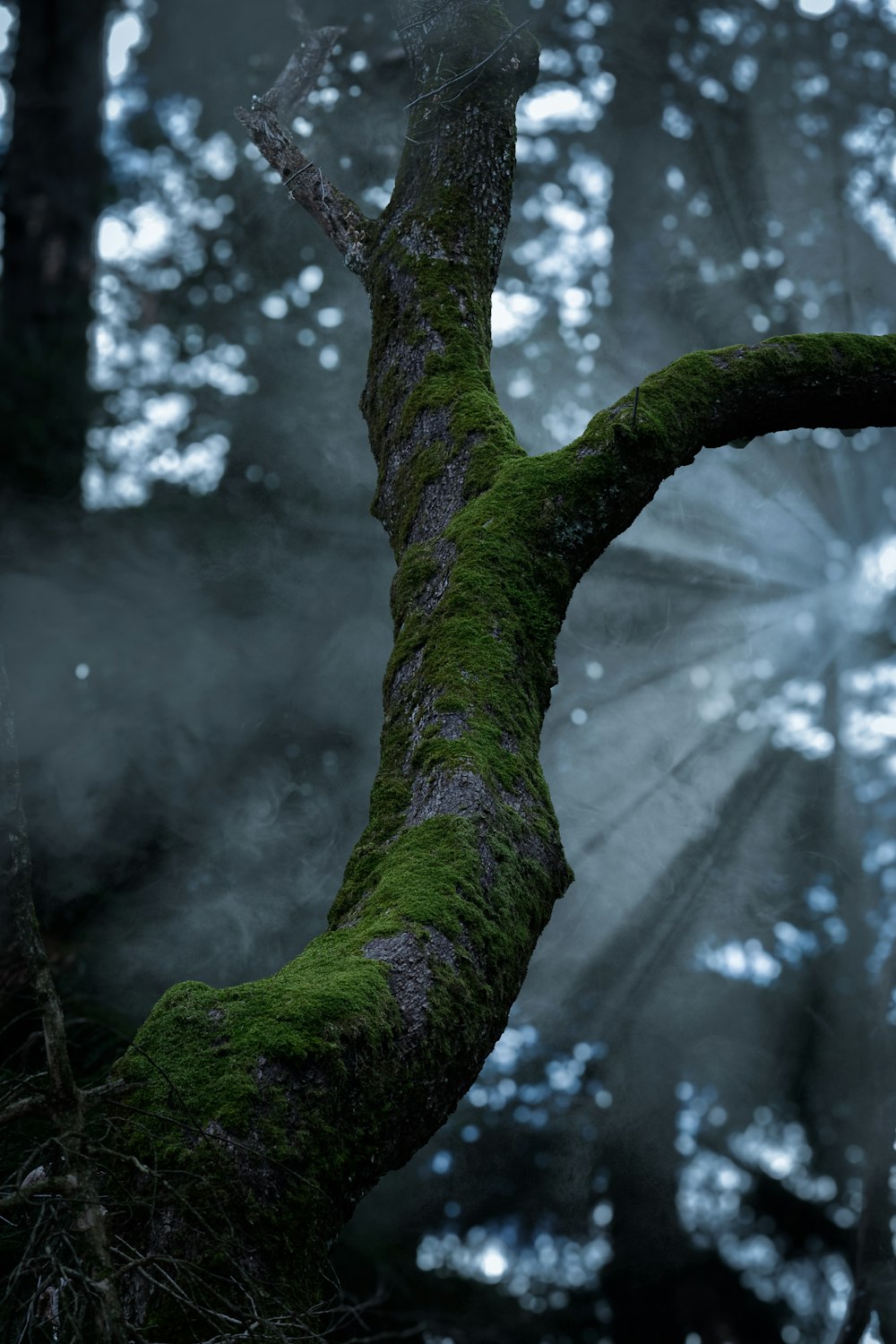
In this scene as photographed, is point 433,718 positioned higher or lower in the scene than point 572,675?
lower

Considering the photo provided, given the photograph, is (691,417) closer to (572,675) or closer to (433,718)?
(433,718)

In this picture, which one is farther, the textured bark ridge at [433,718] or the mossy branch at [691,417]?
the mossy branch at [691,417]

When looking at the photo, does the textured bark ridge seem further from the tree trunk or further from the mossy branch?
the tree trunk

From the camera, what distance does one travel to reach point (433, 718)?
209 centimetres

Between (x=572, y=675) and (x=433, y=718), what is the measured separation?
283 inches

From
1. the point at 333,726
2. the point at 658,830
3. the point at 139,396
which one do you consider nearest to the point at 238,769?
the point at 333,726

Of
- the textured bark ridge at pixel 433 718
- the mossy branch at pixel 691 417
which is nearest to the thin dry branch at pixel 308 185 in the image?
the textured bark ridge at pixel 433 718

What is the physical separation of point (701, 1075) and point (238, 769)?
5570 mm

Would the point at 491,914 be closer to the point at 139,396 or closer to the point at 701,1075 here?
the point at 139,396

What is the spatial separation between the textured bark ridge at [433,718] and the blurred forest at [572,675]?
2225 millimetres

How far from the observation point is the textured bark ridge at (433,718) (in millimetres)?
1331

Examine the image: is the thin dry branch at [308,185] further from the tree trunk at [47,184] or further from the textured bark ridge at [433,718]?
the tree trunk at [47,184]

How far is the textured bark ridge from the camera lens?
4.37 ft

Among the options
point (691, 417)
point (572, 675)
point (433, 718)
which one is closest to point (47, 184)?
point (433, 718)
